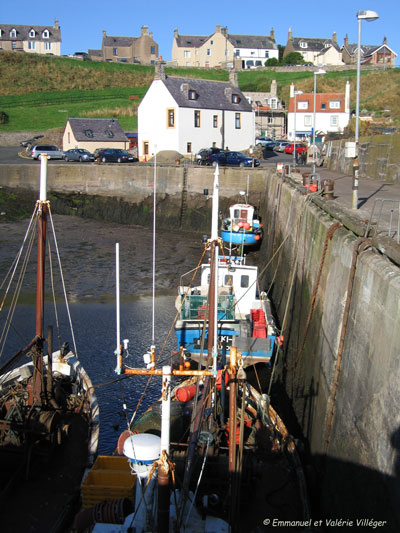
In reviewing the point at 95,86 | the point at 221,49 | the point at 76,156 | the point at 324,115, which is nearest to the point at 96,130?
the point at 76,156

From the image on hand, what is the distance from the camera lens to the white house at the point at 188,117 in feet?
163

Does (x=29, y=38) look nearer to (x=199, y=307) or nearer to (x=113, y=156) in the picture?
(x=113, y=156)

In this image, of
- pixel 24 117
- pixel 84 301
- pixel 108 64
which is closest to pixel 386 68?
pixel 108 64

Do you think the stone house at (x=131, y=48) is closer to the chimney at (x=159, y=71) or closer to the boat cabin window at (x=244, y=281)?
the chimney at (x=159, y=71)

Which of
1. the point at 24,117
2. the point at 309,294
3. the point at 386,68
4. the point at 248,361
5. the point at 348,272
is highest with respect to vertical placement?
the point at 386,68

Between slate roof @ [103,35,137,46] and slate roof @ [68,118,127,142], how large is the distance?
230 feet

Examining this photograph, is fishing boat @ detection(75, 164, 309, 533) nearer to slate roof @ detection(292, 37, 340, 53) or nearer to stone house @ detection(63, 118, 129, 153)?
stone house @ detection(63, 118, 129, 153)

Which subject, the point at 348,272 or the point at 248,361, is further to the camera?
the point at 248,361

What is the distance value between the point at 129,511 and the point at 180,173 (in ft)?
110

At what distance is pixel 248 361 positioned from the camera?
17.2 m

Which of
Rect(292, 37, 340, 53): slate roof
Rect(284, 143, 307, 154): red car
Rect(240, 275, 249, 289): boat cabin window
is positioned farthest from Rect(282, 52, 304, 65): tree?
Rect(240, 275, 249, 289): boat cabin window

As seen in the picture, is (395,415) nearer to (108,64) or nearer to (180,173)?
(180,173)

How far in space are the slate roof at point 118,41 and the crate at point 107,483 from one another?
121 m

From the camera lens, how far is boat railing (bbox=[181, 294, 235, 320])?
18.4 metres
